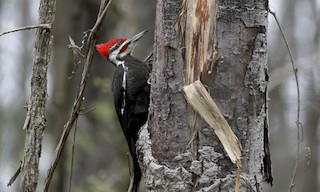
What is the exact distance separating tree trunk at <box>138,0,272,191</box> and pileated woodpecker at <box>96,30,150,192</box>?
97 centimetres

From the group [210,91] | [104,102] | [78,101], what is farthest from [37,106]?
[104,102]

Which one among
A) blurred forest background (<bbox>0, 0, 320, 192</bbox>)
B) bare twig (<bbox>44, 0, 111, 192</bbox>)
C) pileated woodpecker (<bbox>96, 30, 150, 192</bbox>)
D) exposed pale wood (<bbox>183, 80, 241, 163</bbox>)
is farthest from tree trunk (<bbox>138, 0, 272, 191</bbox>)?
blurred forest background (<bbox>0, 0, 320, 192</bbox>)

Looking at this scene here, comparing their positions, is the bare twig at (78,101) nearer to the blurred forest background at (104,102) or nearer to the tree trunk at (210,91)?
the tree trunk at (210,91)

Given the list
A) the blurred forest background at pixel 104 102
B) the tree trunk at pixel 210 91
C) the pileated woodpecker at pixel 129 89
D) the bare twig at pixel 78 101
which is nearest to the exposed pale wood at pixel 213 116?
the tree trunk at pixel 210 91

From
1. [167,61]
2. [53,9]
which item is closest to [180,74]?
[167,61]

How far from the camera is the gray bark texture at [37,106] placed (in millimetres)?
3020

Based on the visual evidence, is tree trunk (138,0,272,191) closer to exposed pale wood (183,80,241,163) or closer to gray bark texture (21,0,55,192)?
exposed pale wood (183,80,241,163)

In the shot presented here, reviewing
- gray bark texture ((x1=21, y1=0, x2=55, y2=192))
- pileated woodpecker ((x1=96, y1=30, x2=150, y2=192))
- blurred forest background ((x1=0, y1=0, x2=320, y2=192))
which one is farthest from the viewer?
blurred forest background ((x1=0, y1=0, x2=320, y2=192))

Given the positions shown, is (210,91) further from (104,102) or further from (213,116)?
(104,102)

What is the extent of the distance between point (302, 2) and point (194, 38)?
11.1 m

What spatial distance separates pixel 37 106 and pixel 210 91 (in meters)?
0.93

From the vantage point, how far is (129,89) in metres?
3.96

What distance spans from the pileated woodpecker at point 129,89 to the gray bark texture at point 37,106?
65 centimetres

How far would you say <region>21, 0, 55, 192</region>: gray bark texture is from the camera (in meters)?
3.02
